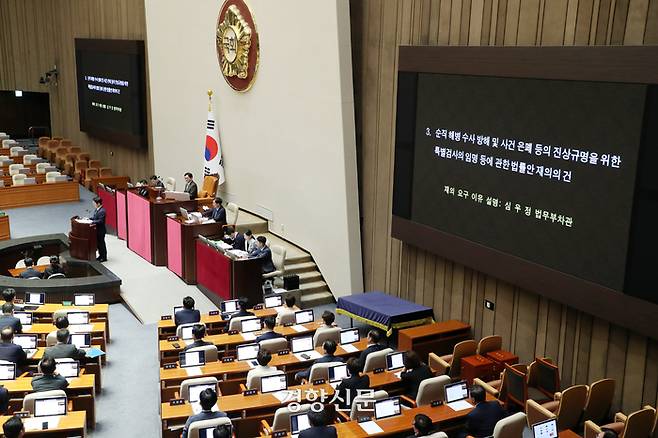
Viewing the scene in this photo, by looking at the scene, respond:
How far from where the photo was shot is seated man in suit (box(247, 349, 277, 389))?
8.35m

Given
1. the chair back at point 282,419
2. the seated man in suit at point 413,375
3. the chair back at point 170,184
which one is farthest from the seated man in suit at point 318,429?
the chair back at point 170,184

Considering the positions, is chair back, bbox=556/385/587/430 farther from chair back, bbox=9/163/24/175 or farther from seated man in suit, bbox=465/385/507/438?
chair back, bbox=9/163/24/175

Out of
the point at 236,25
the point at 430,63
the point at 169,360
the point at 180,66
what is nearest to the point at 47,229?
the point at 180,66

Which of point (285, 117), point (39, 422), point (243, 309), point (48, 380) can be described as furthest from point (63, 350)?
point (285, 117)

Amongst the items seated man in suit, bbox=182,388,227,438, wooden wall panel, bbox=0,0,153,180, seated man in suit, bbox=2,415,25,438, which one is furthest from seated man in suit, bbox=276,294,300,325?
wooden wall panel, bbox=0,0,153,180

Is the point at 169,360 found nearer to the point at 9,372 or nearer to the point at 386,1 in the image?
the point at 9,372

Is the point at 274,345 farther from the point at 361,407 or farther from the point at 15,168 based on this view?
the point at 15,168

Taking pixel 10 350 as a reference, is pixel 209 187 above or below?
above

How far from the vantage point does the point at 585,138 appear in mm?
8453

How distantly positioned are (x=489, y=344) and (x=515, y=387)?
1.27 m

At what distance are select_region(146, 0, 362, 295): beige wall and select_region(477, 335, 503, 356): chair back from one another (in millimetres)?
3457

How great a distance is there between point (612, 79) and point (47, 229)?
14.0m

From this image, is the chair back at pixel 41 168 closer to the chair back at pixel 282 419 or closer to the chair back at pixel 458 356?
the chair back at pixel 458 356

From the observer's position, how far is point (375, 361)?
29.8 ft
